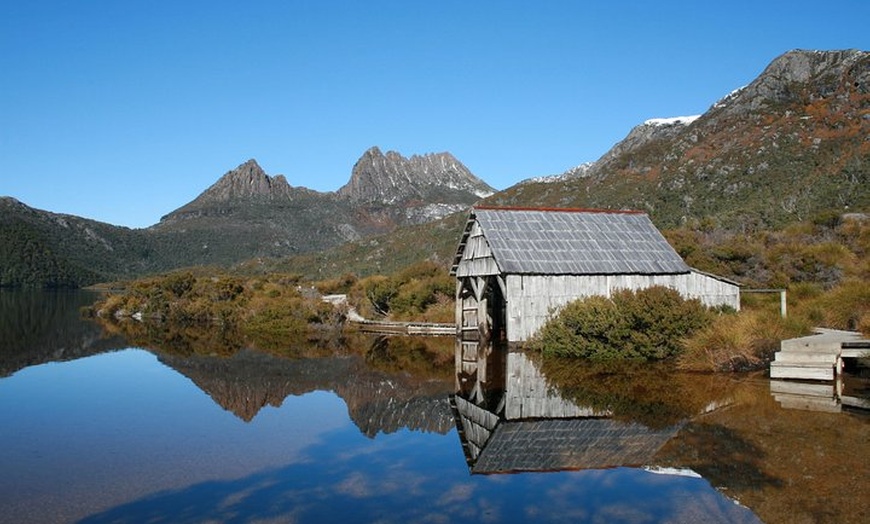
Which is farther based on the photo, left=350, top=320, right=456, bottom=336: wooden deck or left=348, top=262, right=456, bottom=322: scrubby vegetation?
left=348, top=262, right=456, bottom=322: scrubby vegetation

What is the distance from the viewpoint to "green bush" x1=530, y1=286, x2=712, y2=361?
21422 millimetres

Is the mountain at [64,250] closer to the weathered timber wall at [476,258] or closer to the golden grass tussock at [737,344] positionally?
the weathered timber wall at [476,258]

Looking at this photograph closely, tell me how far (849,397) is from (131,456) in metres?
14.6

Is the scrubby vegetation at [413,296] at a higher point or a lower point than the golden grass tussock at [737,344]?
higher

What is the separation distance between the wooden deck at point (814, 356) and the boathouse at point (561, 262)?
8199 mm

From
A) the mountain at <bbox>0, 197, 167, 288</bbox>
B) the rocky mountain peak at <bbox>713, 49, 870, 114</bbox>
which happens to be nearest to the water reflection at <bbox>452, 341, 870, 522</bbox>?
A: the rocky mountain peak at <bbox>713, 49, 870, 114</bbox>

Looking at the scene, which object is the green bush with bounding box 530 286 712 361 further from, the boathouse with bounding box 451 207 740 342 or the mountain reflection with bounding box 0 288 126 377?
the mountain reflection with bounding box 0 288 126 377

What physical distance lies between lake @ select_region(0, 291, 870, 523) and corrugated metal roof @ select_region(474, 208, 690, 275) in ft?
15.5

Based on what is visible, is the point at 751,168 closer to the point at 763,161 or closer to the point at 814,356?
the point at 763,161

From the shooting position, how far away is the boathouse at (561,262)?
25375mm

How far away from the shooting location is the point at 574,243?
88.8 feet

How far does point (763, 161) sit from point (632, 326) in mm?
48054

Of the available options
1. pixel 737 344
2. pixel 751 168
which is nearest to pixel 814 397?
pixel 737 344

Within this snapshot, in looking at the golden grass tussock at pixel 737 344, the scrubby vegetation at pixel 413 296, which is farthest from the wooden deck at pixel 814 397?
the scrubby vegetation at pixel 413 296
